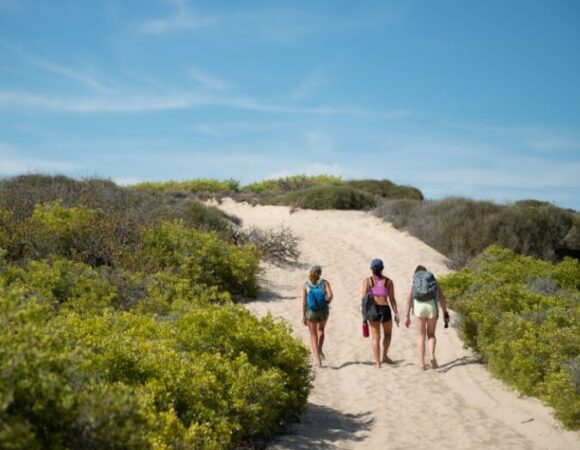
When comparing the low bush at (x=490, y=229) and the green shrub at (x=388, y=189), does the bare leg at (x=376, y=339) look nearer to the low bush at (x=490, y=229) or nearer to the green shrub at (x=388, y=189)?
the low bush at (x=490, y=229)

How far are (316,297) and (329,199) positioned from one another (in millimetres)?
20036

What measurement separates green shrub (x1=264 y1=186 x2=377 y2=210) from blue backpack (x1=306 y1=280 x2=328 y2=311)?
19.6m

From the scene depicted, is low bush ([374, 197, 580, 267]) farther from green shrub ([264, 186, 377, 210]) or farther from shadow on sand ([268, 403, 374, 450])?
shadow on sand ([268, 403, 374, 450])

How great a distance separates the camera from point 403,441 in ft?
24.1

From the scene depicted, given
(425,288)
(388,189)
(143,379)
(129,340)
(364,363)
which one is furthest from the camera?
(388,189)

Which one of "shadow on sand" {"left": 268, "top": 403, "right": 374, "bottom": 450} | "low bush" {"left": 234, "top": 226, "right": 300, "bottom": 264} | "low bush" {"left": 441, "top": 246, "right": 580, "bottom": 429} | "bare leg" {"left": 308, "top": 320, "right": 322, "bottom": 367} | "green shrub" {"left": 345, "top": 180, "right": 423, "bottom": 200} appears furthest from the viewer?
"green shrub" {"left": 345, "top": 180, "right": 423, "bottom": 200}

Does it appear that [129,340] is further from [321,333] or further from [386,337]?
[386,337]

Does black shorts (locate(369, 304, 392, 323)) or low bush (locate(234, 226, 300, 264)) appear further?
low bush (locate(234, 226, 300, 264))

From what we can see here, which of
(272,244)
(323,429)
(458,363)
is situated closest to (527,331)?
(458,363)

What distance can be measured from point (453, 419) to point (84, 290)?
6.32m

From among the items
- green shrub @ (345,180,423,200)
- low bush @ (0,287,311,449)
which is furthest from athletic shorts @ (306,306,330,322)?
green shrub @ (345,180,423,200)

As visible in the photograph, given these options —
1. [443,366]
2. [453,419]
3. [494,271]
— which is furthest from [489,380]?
[494,271]

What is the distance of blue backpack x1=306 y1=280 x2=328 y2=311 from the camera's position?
10.8m

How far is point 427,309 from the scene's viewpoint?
1068 cm
